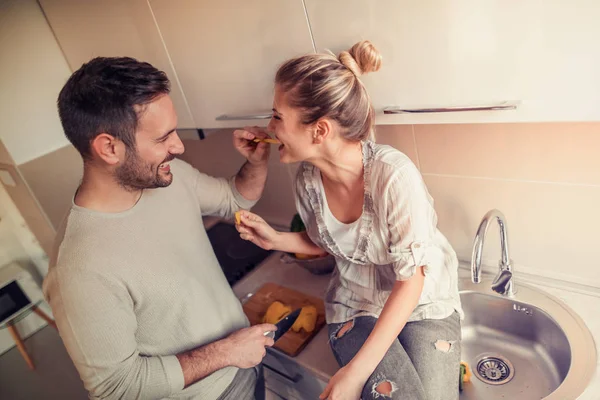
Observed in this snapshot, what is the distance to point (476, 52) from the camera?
0.73 m

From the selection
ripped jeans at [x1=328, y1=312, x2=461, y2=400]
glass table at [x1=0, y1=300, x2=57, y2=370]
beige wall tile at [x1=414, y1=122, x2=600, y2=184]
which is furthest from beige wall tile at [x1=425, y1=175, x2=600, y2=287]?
glass table at [x1=0, y1=300, x2=57, y2=370]

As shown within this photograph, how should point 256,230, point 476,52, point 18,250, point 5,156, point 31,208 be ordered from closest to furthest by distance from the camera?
point 476,52
point 256,230
point 5,156
point 31,208
point 18,250

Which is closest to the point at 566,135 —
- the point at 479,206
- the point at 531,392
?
the point at 479,206

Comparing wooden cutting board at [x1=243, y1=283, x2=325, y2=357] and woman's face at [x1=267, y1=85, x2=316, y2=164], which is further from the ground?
woman's face at [x1=267, y1=85, x2=316, y2=164]

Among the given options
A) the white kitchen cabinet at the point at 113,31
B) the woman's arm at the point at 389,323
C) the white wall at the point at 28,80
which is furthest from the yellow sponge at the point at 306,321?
the white wall at the point at 28,80

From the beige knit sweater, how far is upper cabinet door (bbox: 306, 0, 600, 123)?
23.6 inches

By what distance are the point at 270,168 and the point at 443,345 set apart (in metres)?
0.92

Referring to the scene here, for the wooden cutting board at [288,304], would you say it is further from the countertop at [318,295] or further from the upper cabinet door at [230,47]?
the upper cabinet door at [230,47]

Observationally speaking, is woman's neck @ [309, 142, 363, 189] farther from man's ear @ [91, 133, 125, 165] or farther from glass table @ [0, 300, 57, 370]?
glass table @ [0, 300, 57, 370]

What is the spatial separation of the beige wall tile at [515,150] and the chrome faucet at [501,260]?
0.12 m

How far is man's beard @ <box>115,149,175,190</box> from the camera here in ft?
3.31

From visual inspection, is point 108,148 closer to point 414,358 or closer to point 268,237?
point 268,237

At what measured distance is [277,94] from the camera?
0.97m

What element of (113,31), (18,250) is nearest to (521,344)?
(113,31)
